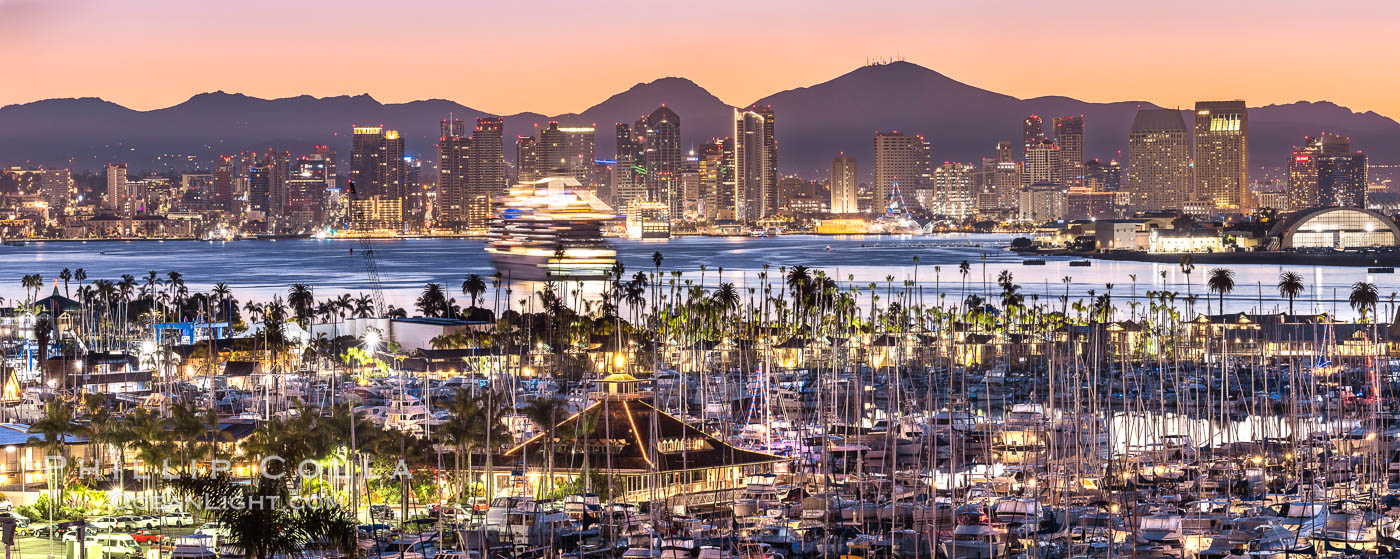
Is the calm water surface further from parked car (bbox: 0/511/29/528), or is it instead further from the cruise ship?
parked car (bbox: 0/511/29/528)

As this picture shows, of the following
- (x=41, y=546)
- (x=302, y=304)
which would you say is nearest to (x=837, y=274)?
(x=302, y=304)

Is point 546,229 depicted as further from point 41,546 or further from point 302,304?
point 41,546

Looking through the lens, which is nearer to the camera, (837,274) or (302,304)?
(302,304)

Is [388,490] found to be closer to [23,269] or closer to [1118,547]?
[1118,547]

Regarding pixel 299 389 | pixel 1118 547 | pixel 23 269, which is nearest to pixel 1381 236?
pixel 23 269

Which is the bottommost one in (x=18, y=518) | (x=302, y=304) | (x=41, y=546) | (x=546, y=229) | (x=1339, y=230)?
(x=41, y=546)

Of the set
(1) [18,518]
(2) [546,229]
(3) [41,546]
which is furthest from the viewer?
(2) [546,229]

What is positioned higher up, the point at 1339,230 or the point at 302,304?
the point at 1339,230

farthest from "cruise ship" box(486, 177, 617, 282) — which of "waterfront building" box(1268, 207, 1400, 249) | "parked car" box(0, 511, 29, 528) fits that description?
"parked car" box(0, 511, 29, 528)

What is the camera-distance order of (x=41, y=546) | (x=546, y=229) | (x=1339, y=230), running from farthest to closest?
(x=1339, y=230), (x=546, y=229), (x=41, y=546)
